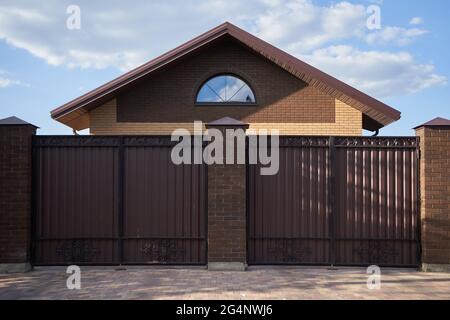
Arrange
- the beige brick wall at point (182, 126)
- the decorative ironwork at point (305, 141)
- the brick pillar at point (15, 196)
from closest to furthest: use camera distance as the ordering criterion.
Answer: the brick pillar at point (15, 196)
the decorative ironwork at point (305, 141)
the beige brick wall at point (182, 126)

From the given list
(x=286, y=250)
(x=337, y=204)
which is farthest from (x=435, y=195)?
(x=286, y=250)

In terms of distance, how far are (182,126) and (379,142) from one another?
470 centimetres

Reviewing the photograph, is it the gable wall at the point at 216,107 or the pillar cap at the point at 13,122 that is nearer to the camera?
the pillar cap at the point at 13,122

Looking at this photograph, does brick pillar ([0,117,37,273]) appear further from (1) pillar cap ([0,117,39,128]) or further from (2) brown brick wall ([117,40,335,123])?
(2) brown brick wall ([117,40,335,123])

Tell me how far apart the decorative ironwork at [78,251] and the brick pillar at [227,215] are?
2.11 m

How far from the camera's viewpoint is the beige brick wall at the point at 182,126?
10.1 metres

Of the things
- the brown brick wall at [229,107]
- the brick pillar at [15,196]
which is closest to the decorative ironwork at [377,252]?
the brown brick wall at [229,107]

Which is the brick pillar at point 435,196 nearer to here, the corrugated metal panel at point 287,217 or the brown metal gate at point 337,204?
the brown metal gate at point 337,204

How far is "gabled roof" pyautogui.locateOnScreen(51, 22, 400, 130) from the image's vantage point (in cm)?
937

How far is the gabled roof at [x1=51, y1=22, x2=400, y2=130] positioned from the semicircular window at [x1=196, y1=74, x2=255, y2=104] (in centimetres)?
108

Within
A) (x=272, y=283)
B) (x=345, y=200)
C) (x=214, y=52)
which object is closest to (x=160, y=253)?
(x=272, y=283)
